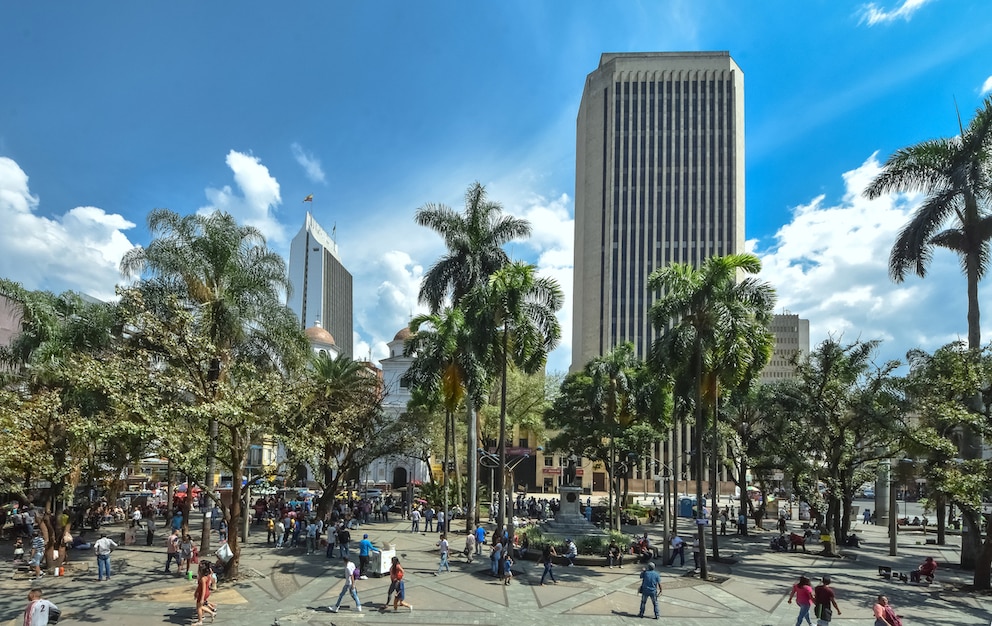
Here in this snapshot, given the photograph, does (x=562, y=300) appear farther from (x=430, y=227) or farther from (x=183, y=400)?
(x=183, y=400)

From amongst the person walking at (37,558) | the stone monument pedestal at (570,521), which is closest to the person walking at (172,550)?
the person walking at (37,558)

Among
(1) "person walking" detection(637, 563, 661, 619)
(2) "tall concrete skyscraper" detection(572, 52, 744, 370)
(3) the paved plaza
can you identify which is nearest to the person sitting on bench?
(3) the paved plaza

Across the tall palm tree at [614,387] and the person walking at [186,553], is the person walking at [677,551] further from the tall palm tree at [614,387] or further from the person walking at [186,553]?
the person walking at [186,553]

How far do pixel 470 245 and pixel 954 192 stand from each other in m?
19.7

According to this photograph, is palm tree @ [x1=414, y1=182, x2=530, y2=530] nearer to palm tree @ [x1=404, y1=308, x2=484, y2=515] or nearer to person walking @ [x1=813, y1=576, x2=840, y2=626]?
palm tree @ [x1=404, y1=308, x2=484, y2=515]

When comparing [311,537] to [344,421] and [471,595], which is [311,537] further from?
[471,595]

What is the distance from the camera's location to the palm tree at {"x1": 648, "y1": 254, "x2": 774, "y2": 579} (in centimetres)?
2128

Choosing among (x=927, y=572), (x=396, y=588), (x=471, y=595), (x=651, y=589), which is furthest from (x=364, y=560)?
(x=927, y=572)

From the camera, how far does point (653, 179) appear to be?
90.7 meters

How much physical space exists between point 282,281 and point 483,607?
1413 cm

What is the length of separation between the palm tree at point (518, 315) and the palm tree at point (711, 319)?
4153 mm

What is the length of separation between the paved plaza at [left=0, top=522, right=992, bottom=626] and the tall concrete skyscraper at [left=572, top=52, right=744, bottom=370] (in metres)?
67.0

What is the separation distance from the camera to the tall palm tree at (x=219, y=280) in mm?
21922

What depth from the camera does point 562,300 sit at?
991 inches
